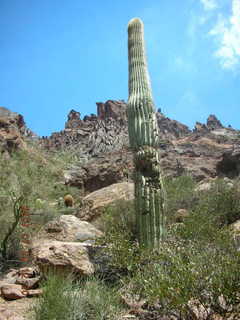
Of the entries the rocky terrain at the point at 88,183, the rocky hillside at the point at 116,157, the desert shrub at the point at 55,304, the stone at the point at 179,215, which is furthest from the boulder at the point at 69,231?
the rocky hillside at the point at 116,157

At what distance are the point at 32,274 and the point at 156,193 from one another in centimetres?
248

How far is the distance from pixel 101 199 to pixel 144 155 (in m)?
4.74

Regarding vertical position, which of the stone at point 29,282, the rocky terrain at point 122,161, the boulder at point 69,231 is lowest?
the stone at point 29,282

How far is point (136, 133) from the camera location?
732 centimetres

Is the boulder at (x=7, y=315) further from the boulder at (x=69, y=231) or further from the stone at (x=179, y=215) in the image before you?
the stone at (x=179, y=215)

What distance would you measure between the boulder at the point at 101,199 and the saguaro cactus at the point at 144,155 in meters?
3.77

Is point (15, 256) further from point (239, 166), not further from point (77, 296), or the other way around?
point (239, 166)

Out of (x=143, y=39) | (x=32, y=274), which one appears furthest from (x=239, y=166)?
(x=32, y=274)

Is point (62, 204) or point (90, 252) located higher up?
point (62, 204)

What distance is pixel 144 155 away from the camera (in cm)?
705

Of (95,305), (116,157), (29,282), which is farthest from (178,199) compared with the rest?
(116,157)

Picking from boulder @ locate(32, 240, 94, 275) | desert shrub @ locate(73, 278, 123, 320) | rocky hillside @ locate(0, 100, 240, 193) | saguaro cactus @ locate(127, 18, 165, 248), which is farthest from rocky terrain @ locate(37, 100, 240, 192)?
desert shrub @ locate(73, 278, 123, 320)

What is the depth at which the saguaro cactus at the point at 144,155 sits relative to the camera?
670 centimetres

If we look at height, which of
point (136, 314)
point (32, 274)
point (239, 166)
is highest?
point (239, 166)
